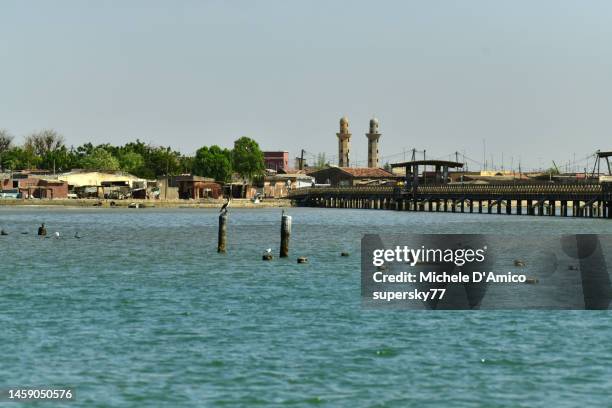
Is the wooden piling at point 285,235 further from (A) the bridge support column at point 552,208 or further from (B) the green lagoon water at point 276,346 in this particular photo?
(A) the bridge support column at point 552,208

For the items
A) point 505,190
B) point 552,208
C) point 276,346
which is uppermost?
point 505,190

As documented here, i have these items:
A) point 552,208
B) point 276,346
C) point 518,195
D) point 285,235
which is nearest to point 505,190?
point 518,195

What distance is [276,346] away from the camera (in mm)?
31766

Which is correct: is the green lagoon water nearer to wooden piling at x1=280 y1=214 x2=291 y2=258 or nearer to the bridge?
wooden piling at x1=280 y1=214 x2=291 y2=258

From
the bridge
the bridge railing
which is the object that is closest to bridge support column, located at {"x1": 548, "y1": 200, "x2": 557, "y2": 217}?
the bridge

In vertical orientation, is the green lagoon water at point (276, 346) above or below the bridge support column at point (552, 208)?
→ below

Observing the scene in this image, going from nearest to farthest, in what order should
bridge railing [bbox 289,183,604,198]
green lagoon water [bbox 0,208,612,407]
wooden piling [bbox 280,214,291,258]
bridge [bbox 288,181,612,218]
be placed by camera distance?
green lagoon water [bbox 0,208,612,407]
wooden piling [bbox 280,214,291,258]
bridge [bbox 288,181,612,218]
bridge railing [bbox 289,183,604,198]

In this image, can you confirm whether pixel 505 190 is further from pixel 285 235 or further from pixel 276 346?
pixel 276 346

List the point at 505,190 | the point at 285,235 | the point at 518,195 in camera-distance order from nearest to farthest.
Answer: the point at 285,235 → the point at 518,195 → the point at 505,190

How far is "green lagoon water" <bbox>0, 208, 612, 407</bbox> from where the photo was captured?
26141 millimetres

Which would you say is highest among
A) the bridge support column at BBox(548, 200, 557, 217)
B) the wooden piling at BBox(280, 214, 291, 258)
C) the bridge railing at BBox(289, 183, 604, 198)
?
the bridge railing at BBox(289, 183, 604, 198)

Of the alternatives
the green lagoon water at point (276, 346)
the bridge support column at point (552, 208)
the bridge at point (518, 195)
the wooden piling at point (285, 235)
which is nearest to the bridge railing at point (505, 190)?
the bridge at point (518, 195)

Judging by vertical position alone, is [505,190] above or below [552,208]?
above

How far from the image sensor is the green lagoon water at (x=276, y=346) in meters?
26.1
